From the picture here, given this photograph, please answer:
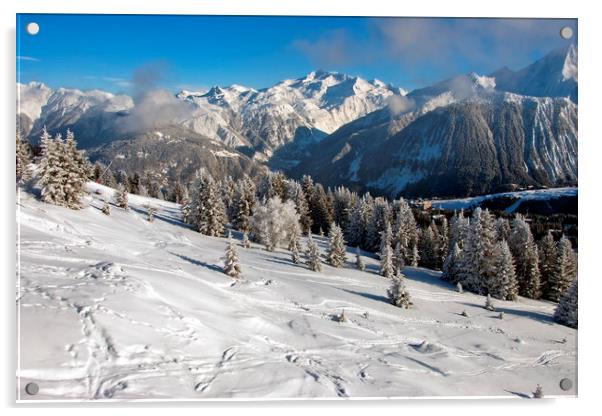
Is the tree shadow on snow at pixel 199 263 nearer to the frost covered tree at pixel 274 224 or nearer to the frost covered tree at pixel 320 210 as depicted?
the frost covered tree at pixel 274 224

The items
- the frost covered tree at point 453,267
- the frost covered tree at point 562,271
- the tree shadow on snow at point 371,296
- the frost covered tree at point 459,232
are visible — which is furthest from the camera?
the frost covered tree at point 459,232

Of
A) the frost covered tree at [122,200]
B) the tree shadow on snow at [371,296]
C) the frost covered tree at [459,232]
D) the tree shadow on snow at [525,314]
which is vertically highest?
the frost covered tree at [122,200]

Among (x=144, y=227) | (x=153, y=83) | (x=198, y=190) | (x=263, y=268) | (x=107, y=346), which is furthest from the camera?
(x=198, y=190)

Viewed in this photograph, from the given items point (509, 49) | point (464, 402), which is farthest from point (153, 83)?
point (464, 402)

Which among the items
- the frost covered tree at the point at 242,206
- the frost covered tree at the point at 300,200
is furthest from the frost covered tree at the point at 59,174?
the frost covered tree at the point at 300,200

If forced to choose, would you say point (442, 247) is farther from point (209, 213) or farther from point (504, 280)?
point (209, 213)
